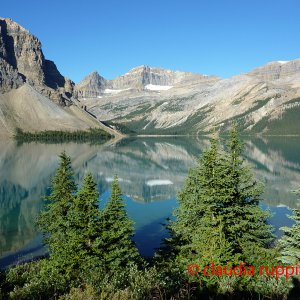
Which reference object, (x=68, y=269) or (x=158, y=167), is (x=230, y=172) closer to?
(x=68, y=269)

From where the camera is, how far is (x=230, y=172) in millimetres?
25594

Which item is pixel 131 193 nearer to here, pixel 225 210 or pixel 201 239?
pixel 225 210

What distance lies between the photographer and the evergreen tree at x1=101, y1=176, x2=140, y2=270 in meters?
23.2

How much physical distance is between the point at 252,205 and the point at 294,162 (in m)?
129

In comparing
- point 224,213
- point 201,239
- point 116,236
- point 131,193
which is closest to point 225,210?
point 224,213

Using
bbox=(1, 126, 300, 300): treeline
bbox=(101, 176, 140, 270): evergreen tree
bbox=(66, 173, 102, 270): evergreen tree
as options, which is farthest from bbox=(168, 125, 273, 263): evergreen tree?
bbox=(66, 173, 102, 270): evergreen tree

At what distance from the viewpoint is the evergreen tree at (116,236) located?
23197 millimetres

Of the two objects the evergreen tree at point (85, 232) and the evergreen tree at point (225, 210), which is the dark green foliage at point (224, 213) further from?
the evergreen tree at point (85, 232)

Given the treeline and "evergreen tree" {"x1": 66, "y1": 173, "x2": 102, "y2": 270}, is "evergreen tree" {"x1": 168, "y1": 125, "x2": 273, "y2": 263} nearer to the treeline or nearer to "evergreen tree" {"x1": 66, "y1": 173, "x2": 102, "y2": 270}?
the treeline

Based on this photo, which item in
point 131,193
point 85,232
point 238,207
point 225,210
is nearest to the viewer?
point 85,232

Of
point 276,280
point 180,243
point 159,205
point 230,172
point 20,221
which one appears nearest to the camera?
point 276,280

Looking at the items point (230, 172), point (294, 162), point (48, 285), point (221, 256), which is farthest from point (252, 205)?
point (294, 162)

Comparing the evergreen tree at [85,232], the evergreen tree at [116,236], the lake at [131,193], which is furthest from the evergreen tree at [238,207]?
the evergreen tree at [85,232]

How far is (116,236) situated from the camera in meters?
24.1
